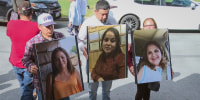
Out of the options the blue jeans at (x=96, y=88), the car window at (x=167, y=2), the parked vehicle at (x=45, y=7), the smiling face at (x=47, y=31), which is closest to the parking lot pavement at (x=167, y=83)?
the blue jeans at (x=96, y=88)

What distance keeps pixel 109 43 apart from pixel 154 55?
595 millimetres

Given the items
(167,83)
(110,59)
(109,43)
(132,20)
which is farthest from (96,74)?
(132,20)

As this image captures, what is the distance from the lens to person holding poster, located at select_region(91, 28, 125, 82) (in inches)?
124

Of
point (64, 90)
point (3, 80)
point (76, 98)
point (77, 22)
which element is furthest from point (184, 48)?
point (64, 90)

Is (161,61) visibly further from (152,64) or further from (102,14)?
(102,14)

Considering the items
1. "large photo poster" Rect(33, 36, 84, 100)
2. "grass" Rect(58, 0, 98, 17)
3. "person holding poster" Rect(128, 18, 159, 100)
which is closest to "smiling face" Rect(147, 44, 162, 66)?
"person holding poster" Rect(128, 18, 159, 100)

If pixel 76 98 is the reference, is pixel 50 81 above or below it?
above

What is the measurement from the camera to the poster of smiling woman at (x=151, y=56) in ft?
10.4

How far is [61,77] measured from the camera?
2.91 metres

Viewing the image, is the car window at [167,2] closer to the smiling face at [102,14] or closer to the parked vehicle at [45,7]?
the parked vehicle at [45,7]

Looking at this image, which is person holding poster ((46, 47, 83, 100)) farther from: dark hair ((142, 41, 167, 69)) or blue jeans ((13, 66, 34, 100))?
dark hair ((142, 41, 167, 69))

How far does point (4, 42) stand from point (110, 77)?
6.40 meters

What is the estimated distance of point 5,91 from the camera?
4871 millimetres

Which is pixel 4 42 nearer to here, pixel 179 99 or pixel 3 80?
pixel 3 80
